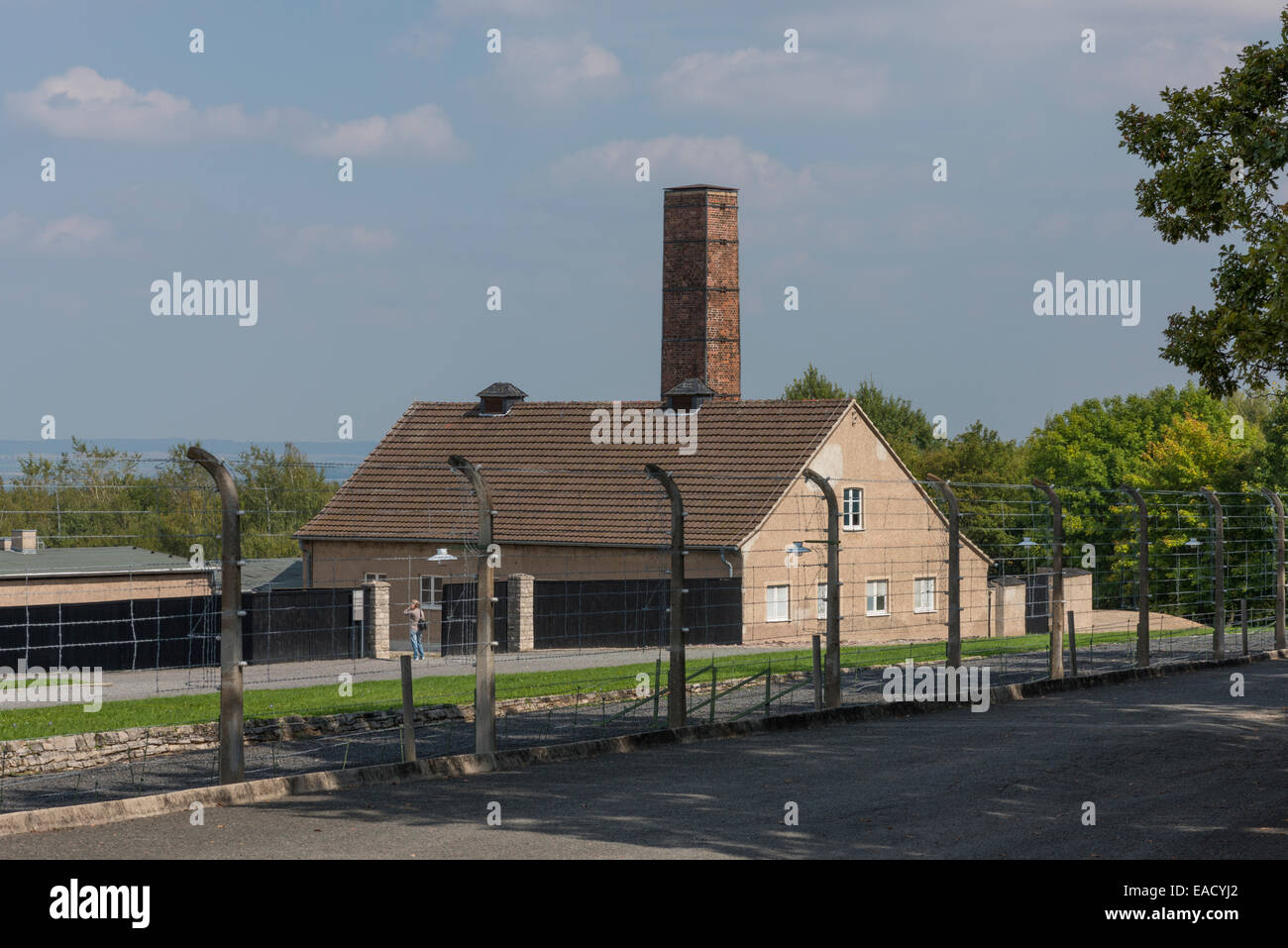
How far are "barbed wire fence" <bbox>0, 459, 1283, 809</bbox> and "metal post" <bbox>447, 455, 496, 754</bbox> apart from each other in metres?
0.04

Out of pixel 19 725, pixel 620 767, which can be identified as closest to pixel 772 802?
pixel 620 767

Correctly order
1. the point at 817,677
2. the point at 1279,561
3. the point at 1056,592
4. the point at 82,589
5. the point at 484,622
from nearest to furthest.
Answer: the point at 484,622 → the point at 817,677 → the point at 1056,592 → the point at 1279,561 → the point at 82,589

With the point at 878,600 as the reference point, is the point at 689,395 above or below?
above

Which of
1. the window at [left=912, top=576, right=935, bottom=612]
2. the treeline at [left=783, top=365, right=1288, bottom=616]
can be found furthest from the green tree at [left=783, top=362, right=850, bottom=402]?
the window at [left=912, top=576, right=935, bottom=612]

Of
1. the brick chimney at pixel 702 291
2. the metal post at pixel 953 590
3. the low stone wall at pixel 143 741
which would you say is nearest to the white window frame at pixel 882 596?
the brick chimney at pixel 702 291

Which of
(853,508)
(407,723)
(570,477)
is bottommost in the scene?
(407,723)

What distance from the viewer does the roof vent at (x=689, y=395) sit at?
5081cm

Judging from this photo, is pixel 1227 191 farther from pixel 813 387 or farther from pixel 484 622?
pixel 813 387

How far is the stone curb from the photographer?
9.93m

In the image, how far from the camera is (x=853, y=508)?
47062 mm
